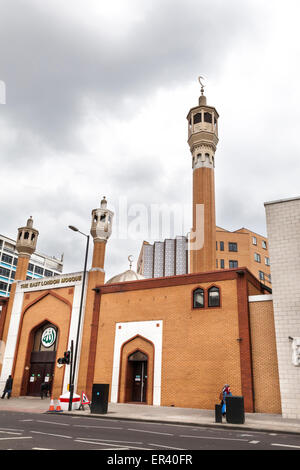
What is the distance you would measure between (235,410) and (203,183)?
81.5 ft

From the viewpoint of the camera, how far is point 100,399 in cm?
1689

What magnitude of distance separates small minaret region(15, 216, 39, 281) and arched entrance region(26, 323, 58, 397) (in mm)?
6447

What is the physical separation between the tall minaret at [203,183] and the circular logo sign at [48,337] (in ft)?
43.6

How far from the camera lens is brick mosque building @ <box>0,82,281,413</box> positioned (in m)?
19.9

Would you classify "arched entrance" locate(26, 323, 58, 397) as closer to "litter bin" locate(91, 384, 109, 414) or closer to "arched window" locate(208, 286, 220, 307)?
"litter bin" locate(91, 384, 109, 414)

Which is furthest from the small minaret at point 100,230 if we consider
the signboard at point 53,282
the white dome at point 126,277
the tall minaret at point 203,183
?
the tall minaret at point 203,183

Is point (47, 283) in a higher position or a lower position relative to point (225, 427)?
higher

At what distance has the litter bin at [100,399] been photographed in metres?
16.8

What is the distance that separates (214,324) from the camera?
21141 mm

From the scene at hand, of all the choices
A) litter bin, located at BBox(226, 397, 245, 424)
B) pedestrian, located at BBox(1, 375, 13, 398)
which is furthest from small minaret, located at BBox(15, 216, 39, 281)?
litter bin, located at BBox(226, 397, 245, 424)

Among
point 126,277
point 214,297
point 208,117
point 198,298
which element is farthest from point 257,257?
point 214,297
